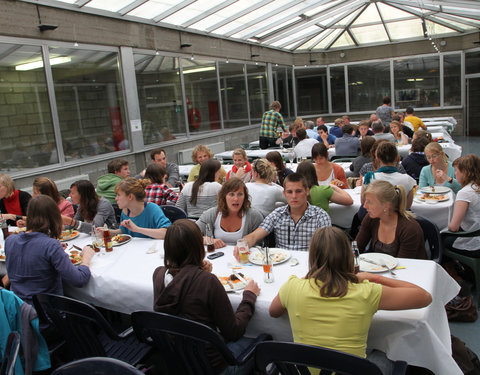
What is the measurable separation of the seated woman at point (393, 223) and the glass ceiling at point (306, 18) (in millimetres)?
5937

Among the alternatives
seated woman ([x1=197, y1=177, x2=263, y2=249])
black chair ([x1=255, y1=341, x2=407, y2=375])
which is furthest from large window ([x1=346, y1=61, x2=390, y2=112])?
black chair ([x1=255, y1=341, x2=407, y2=375])

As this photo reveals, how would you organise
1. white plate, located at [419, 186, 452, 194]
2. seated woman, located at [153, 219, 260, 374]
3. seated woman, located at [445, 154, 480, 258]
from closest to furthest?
seated woman, located at [153, 219, 260, 374] < seated woman, located at [445, 154, 480, 258] < white plate, located at [419, 186, 452, 194]

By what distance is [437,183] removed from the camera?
4.67m

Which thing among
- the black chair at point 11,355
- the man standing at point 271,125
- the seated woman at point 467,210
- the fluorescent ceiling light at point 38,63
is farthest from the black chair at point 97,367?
the man standing at point 271,125

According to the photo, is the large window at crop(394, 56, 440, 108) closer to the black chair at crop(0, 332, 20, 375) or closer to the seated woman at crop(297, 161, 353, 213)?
the seated woman at crop(297, 161, 353, 213)

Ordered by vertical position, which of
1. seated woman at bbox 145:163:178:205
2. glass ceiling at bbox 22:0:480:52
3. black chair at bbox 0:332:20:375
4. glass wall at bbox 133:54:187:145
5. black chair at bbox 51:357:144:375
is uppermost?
glass ceiling at bbox 22:0:480:52

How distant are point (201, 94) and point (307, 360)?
31.7 feet

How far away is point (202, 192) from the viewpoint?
450cm

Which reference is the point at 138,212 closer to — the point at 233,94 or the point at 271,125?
the point at 271,125

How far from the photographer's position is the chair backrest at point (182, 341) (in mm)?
1931

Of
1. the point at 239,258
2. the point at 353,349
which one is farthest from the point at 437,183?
the point at 353,349

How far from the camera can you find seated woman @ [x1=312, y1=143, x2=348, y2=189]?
16.0 ft

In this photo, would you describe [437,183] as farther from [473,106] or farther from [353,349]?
[473,106]

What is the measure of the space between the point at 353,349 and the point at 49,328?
6.29ft
